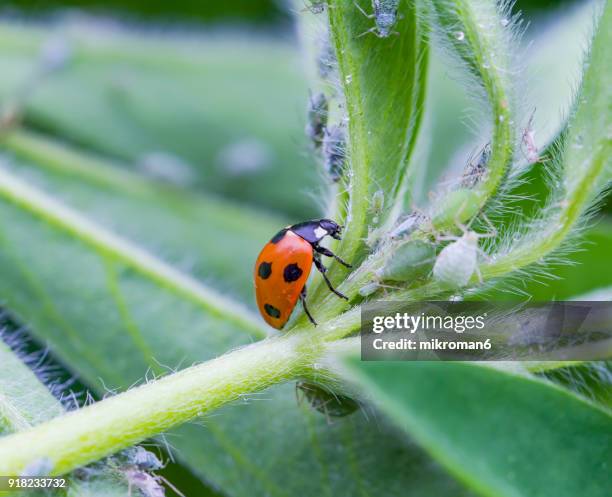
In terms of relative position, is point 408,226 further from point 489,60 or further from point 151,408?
point 151,408

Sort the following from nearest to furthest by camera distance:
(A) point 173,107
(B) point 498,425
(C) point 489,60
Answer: (B) point 498,425
(C) point 489,60
(A) point 173,107

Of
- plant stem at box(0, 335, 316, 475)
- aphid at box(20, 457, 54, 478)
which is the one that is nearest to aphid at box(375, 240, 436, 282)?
plant stem at box(0, 335, 316, 475)

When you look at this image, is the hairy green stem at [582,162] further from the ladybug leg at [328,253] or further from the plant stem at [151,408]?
the plant stem at [151,408]

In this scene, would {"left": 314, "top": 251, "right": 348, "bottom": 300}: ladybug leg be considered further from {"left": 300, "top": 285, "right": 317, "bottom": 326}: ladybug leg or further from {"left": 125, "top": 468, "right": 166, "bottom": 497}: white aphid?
{"left": 125, "top": 468, "right": 166, "bottom": 497}: white aphid

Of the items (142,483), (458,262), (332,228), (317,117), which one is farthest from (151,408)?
(317,117)

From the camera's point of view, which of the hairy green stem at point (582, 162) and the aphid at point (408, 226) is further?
the aphid at point (408, 226)

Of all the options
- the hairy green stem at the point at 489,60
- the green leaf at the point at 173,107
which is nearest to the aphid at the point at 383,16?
the hairy green stem at the point at 489,60
